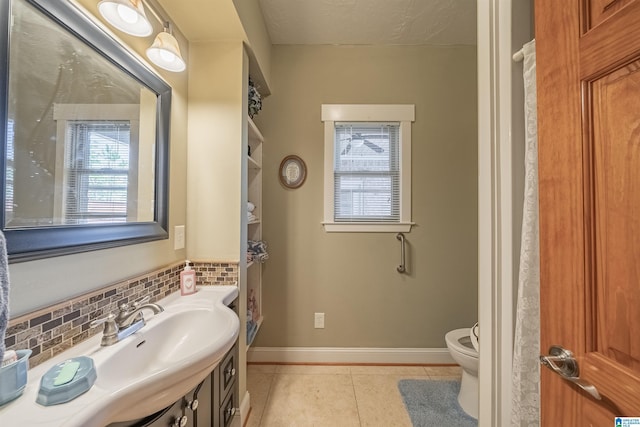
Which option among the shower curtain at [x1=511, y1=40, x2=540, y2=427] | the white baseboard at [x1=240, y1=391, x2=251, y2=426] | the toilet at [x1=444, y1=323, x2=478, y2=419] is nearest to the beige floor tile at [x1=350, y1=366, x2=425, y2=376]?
the toilet at [x1=444, y1=323, x2=478, y2=419]

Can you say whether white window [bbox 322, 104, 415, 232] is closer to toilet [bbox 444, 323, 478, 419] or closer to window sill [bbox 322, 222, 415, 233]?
window sill [bbox 322, 222, 415, 233]

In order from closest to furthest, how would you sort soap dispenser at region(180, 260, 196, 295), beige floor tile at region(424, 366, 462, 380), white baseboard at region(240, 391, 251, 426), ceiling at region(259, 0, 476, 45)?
soap dispenser at region(180, 260, 196, 295) → white baseboard at region(240, 391, 251, 426) → ceiling at region(259, 0, 476, 45) → beige floor tile at region(424, 366, 462, 380)

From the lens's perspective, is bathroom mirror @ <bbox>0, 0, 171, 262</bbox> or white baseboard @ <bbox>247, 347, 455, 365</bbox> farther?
white baseboard @ <bbox>247, 347, 455, 365</bbox>

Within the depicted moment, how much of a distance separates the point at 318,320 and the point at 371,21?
2440 millimetres

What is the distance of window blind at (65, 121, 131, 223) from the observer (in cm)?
79

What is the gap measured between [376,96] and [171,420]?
234 cm

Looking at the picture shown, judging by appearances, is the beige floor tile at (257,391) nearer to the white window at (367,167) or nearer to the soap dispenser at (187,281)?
the soap dispenser at (187,281)

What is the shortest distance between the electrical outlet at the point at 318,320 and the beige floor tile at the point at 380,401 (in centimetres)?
45

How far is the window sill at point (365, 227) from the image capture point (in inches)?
81.5

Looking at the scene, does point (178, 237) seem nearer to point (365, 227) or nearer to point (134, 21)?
point (134, 21)

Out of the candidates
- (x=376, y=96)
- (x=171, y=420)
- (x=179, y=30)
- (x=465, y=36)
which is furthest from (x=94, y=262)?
(x=465, y=36)

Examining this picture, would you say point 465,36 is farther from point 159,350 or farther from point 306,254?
point 159,350

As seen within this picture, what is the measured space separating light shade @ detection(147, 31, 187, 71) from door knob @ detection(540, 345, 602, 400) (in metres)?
1.72

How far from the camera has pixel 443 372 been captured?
196 cm
